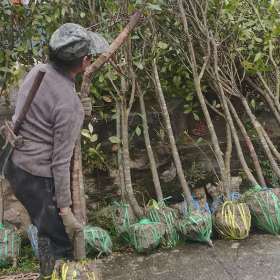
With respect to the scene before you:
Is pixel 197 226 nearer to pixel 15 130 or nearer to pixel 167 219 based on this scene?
pixel 167 219

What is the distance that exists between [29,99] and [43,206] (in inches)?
26.3

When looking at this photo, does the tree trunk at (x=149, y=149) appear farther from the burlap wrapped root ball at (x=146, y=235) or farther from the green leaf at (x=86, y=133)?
the green leaf at (x=86, y=133)

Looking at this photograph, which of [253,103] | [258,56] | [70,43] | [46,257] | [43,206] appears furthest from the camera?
[253,103]

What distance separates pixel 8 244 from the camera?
3.71m

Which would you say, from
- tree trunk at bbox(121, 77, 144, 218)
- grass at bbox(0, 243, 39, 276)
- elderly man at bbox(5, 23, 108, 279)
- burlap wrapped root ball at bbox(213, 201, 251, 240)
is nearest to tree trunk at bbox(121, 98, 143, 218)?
tree trunk at bbox(121, 77, 144, 218)

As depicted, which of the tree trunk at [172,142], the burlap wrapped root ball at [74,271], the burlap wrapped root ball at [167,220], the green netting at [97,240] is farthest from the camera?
the tree trunk at [172,142]

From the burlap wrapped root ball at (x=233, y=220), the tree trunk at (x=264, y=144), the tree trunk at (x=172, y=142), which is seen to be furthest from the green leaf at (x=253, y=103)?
the burlap wrapped root ball at (x=233, y=220)

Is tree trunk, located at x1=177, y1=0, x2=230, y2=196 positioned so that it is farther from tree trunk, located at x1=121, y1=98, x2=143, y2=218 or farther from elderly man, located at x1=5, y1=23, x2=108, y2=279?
elderly man, located at x1=5, y1=23, x2=108, y2=279

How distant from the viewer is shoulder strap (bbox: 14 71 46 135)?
8.14 ft

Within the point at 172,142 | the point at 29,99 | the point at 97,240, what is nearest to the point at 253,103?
the point at 172,142

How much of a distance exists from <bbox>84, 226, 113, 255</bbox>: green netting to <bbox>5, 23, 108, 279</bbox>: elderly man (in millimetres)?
977

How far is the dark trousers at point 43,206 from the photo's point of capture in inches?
105

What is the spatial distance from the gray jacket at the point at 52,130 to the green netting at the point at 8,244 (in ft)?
4.23

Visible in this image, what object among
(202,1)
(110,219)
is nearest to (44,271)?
(110,219)
